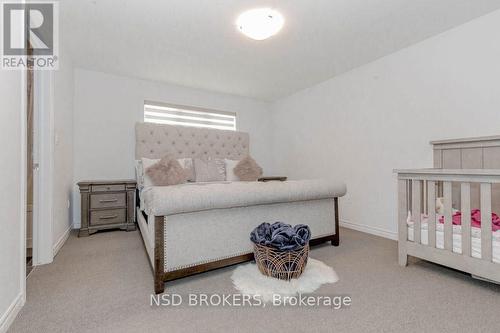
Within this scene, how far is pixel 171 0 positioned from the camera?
204 cm

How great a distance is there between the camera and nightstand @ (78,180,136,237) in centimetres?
309

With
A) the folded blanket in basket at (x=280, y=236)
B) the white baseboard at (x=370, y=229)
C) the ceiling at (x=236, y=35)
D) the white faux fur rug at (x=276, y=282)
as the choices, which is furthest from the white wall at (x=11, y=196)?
the white baseboard at (x=370, y=229)

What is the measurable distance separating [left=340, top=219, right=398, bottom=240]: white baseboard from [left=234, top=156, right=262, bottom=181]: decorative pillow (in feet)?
5.24

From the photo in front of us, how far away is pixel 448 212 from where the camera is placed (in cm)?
186

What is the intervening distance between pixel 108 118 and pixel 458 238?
4.31m

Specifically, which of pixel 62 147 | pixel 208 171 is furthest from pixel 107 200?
pixel 208 171

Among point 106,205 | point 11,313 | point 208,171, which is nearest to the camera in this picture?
point 11,313

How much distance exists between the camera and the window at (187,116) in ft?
13.2

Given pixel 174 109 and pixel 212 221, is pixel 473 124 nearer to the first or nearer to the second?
pixel 212 221

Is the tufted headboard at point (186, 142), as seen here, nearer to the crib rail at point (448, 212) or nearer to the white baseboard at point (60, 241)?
the white baseboard at point (60, 241)

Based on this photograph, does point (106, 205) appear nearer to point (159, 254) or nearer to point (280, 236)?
point (159, 254)

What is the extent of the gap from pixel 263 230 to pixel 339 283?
67 centimetres

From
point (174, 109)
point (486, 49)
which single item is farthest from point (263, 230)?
point (174, 109)

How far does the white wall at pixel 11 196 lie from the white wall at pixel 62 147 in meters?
0.97
